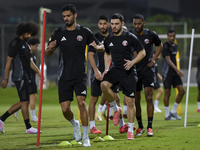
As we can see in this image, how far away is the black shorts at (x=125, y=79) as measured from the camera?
6664 mm

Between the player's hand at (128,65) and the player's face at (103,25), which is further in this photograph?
the player's face at (103,25)

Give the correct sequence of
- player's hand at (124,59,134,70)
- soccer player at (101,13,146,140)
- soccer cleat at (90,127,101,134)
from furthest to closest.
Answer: soccer cleat at (90,127,101,134)
soccer player at (101,13,146,140)
player's hand at (124,59,134,70)

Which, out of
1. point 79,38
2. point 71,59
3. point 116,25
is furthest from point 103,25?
point 71,59

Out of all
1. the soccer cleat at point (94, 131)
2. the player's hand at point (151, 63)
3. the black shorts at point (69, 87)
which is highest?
the player's hand at point (151, 63)

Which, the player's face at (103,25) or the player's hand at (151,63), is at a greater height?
the player's face at (103,25)

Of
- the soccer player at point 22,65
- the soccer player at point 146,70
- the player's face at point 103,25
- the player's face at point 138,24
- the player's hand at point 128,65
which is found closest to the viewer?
the player's hand at point 128,65

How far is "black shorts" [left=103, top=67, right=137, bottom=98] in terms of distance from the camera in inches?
262

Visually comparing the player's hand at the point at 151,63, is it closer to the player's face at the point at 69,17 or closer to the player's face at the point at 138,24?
the player's face at the point at 138,24

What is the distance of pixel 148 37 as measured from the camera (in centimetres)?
755

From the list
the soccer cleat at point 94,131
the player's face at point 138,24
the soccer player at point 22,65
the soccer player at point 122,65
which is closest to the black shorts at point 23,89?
the soccer player at point 22,65

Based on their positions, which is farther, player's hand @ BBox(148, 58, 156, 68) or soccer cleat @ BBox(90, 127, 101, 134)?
soccer cleat @ BBox(90, 127, 101, 134)

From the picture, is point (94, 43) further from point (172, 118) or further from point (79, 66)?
point (172, 118)

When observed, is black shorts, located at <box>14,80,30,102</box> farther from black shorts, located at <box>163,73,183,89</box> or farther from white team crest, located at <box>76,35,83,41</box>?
black shorts, located at <box>163,73,183,89</box>

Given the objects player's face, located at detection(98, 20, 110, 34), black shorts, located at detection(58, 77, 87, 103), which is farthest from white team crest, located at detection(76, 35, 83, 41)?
player's face, located at detection(98, 20, 110, 34)
